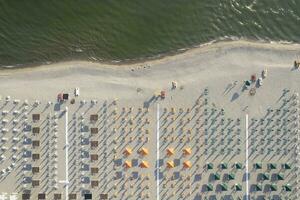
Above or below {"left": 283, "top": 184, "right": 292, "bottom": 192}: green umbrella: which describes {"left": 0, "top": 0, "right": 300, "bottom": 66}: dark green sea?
above

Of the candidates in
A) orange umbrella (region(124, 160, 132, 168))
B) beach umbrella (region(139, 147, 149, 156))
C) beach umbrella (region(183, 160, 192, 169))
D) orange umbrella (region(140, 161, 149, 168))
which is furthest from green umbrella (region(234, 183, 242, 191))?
orange umbrella (region(124, 160, 132, 168))

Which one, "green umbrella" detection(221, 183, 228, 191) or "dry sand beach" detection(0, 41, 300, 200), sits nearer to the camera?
"dry sand beach" detection(0, 41, 300, 200)

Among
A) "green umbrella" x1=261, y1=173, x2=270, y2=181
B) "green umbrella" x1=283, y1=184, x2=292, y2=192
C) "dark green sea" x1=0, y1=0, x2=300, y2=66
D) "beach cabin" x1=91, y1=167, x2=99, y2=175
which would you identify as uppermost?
"dark green sea" x1=0, y1=0, x2=300, y2=66

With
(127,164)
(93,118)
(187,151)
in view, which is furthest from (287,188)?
(93,118)

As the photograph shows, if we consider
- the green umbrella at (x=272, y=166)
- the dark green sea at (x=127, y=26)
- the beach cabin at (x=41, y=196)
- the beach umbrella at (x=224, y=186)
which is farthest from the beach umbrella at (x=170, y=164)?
the beach cabin at (x=41, y=196)

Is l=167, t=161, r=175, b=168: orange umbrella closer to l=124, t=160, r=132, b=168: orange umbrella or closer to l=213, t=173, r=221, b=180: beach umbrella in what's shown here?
l=124, t=160, r=132, b=168: orange umbrella

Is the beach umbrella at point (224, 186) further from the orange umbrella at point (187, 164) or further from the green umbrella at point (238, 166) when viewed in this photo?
the orange umbrella at point (187, 164)

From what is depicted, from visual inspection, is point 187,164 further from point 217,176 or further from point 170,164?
point 217,176
